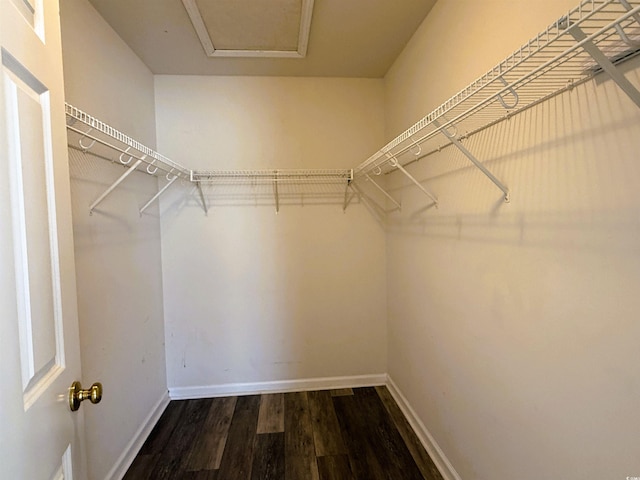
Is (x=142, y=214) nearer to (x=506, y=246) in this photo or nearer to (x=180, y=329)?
(x=180, y=329)

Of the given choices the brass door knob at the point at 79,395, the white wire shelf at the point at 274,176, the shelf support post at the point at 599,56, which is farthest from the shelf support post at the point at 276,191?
the shelf support post at the point at 599,56

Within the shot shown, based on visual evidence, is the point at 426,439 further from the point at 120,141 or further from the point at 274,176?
→ the point at 120,141

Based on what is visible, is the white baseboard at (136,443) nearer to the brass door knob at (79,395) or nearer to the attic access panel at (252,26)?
the brass door knob at (79,395)

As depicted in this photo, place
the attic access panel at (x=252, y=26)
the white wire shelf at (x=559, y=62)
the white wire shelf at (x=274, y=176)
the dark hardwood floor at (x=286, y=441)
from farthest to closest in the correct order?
the white wire shelf at (x=274, y=176) → the dark hardwood floor at (x=286, y=441) → the attic access panel at (x=252, y=26) → the white wire shelf at (x=559, y=62)

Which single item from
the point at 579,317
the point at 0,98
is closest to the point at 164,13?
the point at 0,98

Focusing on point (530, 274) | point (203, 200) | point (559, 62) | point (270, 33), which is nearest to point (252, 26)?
point (270, 33)

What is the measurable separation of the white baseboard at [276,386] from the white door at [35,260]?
1707 millimetres

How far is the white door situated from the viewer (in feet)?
1.89

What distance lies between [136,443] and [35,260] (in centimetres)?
174

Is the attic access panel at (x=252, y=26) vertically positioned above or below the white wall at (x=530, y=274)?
above

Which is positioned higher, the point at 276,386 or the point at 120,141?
the point at 120,141

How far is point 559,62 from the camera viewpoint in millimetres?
683

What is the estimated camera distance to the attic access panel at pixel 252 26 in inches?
63.3

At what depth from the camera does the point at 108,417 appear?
1636 mm
